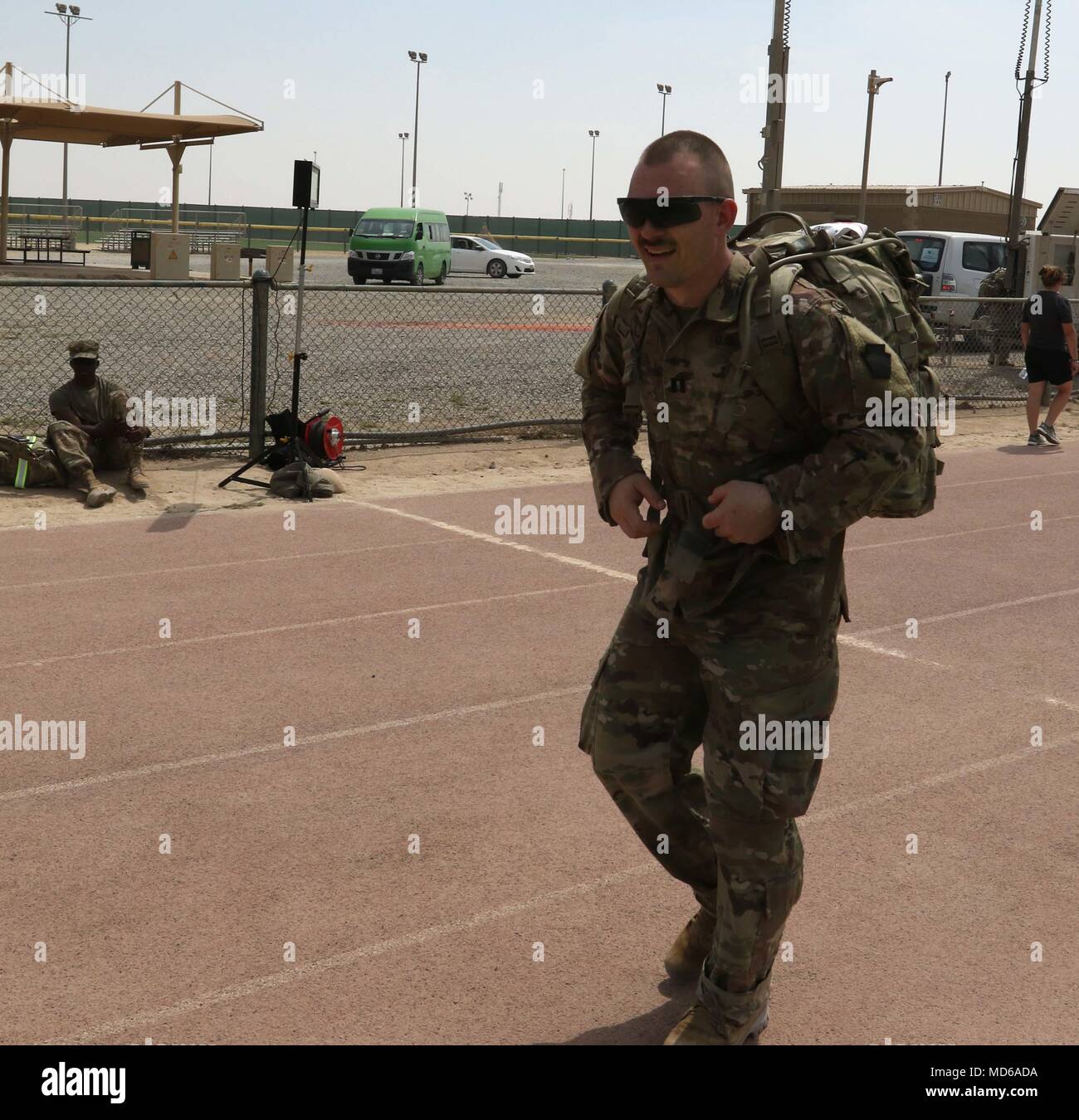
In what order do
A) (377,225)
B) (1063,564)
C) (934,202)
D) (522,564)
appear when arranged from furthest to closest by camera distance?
1. (934,202)
2. (377,225)
3. (1063,564)
4. (522,564)

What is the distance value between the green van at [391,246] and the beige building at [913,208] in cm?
998

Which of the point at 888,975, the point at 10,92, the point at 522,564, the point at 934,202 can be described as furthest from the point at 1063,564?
the point at 934,202

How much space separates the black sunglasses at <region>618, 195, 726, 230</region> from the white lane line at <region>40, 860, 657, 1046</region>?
2055 millimetres

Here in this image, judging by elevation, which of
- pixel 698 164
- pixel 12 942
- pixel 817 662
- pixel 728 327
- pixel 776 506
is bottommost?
pixel 12 942

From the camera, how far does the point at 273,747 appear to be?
540 cm

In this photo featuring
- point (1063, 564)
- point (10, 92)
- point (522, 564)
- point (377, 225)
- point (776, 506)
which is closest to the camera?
point (776, 506)

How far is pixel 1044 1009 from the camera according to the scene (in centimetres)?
363

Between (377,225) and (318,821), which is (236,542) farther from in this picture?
(377,225)

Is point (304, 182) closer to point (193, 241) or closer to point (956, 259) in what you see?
point (956, 259)

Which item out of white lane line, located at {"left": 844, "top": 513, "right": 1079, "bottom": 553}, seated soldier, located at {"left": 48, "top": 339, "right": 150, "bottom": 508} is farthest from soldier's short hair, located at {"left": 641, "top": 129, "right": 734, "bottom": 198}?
seated soldier, located at {"left": 48, "top": 339, "right": 150, "bottom": 508}

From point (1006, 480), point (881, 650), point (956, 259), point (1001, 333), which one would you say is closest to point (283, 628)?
point (881, 650)

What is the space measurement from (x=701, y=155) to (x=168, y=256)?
29650 millimetres

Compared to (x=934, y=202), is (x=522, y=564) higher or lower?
lower

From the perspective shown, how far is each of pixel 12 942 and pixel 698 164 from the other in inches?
107
